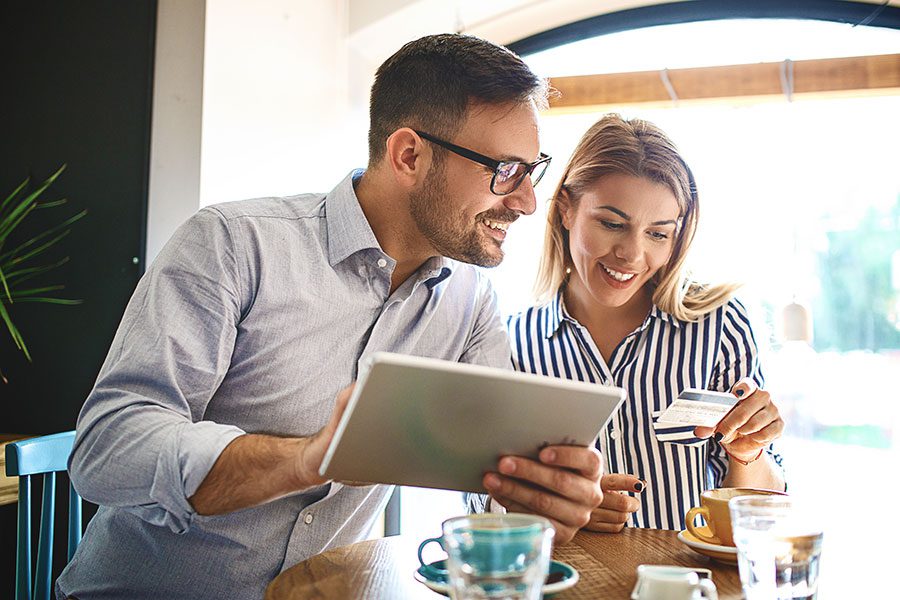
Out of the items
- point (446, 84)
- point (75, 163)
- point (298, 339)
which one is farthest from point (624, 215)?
point (75, 163)

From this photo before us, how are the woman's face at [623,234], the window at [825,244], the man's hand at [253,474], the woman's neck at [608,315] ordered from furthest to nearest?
1. the window at [825,244]
2. the woman's neck at [608,315]
3. the woman's face at [623,234]
4. the man's hand at [253,474]

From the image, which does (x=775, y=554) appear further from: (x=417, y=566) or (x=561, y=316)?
(x=561, y=316)

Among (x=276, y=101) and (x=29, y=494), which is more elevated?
(x=276, y=101)

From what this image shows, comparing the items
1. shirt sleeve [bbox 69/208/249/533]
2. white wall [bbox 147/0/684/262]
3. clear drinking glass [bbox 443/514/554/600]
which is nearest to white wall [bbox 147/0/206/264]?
white wall [bbox 147/0/684/262]

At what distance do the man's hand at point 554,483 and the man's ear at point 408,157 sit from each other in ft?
2.50

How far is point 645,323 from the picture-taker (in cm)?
195

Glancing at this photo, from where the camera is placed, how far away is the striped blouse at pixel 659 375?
1.89 meters

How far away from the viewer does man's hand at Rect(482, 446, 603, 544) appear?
110cm

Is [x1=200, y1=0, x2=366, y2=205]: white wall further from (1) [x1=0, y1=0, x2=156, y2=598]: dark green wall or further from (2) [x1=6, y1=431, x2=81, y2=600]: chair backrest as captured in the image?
(2) [x1=6, y1=431, x2=81, y2=600]: chair backrest


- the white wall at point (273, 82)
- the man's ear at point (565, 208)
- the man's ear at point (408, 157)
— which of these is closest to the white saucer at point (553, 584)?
the man's ear at point (408, 157)

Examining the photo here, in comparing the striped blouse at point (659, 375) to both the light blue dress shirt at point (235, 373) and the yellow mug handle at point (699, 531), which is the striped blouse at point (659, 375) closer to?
the light blue dress shirt at point (235, 373)

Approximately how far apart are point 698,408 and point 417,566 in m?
0.62

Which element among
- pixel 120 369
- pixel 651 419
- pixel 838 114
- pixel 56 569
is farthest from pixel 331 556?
pixel 838 114

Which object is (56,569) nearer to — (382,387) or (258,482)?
(258,482)
